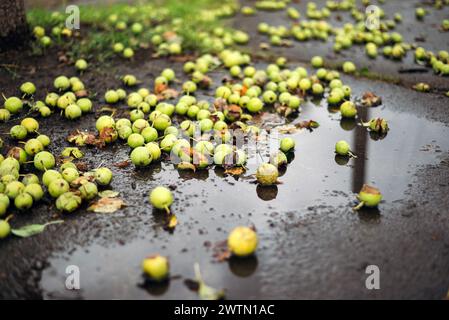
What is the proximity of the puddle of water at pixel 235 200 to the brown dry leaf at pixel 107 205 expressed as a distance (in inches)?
4.0

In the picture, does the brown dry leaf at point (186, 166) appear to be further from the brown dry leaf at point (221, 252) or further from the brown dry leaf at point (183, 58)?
the brown dry leaf at point (183, 58)

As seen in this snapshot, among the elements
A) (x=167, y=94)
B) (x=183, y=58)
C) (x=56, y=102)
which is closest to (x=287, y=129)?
(x=167, y=94)

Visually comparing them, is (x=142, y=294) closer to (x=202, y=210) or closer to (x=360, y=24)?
(x=202, y=210)

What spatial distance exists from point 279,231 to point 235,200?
52cm

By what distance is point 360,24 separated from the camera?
749 centimetres

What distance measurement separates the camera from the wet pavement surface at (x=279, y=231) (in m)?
2.69

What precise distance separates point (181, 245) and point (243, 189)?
2.86 feet

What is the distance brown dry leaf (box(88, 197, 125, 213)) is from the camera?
3297mm

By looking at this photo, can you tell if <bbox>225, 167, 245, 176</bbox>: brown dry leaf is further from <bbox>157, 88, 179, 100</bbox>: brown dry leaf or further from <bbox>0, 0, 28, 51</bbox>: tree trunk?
<bbox>0, 0, 28, 51</bbox>: tree trunk

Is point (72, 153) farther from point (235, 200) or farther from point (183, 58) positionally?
point (183, 58)

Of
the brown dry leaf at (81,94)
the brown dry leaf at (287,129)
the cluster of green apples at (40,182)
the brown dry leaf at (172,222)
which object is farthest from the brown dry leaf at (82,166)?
the brown dry leaf at (287,129)

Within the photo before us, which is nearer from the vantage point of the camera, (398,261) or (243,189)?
(398,261)

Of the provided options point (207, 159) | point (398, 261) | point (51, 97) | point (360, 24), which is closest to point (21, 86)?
point (51, 97)
